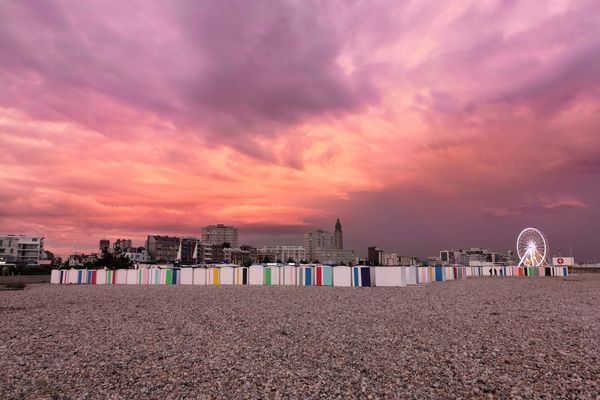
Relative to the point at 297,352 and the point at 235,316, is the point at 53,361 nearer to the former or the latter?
the point at 297,352

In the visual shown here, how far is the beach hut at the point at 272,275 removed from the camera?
45.4 m

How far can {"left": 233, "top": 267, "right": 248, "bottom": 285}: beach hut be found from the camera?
46.3 metres

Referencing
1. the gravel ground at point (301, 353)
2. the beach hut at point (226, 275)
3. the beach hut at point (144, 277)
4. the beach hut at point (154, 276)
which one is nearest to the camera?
the gravel ground at point (301, 353)

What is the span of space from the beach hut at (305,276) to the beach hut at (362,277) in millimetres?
4991

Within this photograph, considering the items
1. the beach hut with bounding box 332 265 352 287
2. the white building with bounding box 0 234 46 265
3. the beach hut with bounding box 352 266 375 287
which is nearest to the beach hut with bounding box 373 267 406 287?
the beach hut with bounding box 352 266 375 287

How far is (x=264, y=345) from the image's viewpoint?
14.1 m

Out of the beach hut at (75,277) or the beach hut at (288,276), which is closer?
the beach hut at (288,276)

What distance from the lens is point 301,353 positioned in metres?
12.9

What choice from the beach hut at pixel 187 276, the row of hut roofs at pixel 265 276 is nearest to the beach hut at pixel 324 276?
the row of hut roofs at pixel 265 276

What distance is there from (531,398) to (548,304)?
781 inches

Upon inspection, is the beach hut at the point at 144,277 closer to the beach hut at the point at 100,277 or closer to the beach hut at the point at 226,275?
the beach hut at the point at 100,277

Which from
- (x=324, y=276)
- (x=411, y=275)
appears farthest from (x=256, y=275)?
(x=411, y=275)

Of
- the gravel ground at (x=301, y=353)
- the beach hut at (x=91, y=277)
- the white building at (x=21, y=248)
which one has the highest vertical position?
the white building at (x=21, y=248)

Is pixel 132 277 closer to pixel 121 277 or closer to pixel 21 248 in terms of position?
pixel 121 277
